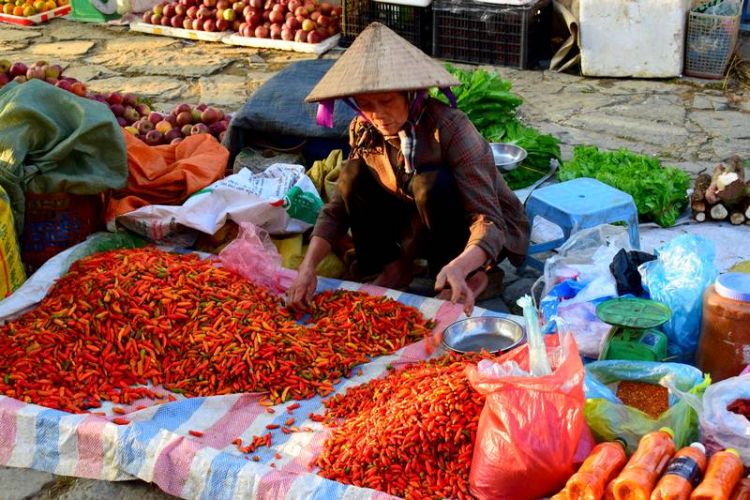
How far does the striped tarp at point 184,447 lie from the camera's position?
2.70 meters

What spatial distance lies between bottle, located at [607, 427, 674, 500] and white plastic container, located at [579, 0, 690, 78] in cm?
501

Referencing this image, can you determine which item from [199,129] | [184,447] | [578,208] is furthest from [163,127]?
[184,447]

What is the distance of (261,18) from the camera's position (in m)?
8.28

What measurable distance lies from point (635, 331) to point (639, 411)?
393 millimetres

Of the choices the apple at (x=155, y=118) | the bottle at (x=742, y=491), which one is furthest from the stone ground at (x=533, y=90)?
the bottle at (x=742, y=491)

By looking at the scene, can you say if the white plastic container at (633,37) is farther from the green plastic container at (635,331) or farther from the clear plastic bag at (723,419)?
the clear plastic bag at (723,419)

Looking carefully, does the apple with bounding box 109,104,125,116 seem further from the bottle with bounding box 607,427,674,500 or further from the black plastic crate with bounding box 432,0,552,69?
the bottle with bounding box 607,427,674,500

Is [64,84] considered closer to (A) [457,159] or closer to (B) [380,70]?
(B) [380,70]

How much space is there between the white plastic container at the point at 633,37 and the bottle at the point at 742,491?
517cm

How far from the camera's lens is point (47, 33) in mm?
8867

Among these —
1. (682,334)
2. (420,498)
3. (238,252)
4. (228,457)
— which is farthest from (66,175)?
(682,334)

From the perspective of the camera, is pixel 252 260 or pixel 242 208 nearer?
pixel 252 260

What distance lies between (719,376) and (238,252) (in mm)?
1923

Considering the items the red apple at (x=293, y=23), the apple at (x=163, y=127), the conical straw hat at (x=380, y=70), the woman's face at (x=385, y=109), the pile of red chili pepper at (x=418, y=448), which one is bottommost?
the pile of red chili pepper at (x=418, y=448)
